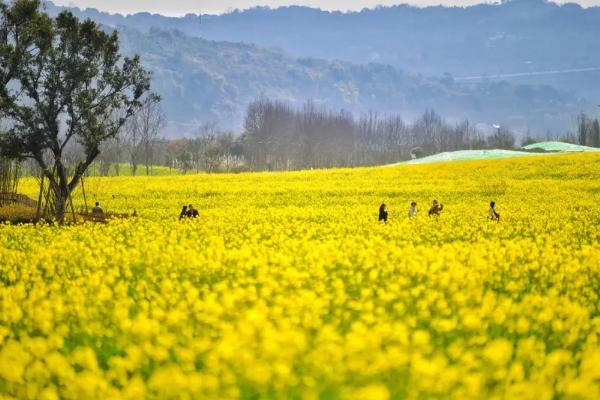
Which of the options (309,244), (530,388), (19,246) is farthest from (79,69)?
(530,388)

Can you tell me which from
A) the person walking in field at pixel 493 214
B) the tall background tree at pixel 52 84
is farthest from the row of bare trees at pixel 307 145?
the person walking in field at pixel 493 214

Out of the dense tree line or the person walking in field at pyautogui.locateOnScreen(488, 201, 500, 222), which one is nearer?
the person walking in field at pyautogui.locateOnScreen(488, 201, 500, 222)

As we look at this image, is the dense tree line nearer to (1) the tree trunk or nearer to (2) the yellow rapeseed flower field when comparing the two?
(1) the tree trunk

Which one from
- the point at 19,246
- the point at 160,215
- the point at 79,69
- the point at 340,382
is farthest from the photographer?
the point at 160,215

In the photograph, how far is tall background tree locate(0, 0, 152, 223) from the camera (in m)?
25.5

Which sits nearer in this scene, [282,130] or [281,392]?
[281,392]

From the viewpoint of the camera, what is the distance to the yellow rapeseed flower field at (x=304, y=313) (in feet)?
18.6

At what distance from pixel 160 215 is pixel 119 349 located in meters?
21.9

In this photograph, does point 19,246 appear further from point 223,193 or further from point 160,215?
point 223,193

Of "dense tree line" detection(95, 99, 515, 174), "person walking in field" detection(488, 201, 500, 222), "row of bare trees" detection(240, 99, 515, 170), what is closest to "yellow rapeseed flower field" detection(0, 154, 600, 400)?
"person walking in field" detection(488, 201, 500, 222)

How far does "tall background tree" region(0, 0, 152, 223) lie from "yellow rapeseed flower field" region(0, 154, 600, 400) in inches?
178

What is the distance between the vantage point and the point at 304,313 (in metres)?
7.83

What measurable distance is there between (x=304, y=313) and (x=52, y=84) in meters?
20.5

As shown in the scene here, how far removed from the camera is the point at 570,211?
27.3m
